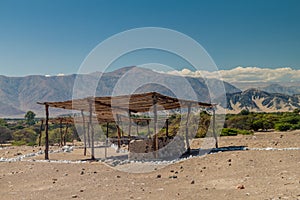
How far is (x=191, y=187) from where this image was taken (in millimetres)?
7242

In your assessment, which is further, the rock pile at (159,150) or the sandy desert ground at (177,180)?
the rock pile at (159,150)

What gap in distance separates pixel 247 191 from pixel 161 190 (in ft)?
6.30

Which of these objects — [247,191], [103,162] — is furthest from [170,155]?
[247,191]

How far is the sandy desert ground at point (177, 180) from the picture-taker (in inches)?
256

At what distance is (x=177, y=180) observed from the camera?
27.2ft

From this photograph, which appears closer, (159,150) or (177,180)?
(177,180)

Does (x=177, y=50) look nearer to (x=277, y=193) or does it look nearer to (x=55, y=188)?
(x=55, y=188)

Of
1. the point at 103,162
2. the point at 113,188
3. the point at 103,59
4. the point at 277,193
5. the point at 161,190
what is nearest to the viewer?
the point at 277,193

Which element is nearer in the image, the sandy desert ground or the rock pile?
the sandy desert ground

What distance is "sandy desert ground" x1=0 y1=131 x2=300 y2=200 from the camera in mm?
6504

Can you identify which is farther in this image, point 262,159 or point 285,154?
point 285,154

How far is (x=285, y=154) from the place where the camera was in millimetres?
10867

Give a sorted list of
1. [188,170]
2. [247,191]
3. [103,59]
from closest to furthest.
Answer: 1. [247,191]
2. [188,170]
3. [103,59]

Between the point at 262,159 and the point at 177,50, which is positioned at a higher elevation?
the point at 177,50
